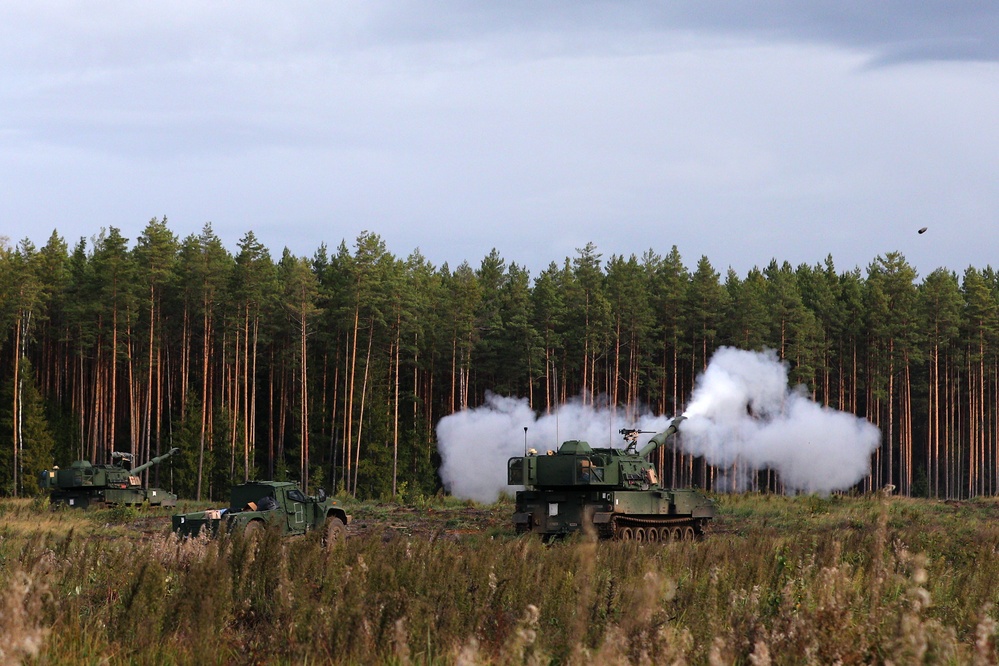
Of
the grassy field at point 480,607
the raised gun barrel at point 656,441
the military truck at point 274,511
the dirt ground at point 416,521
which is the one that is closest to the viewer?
the grassy field at point 480,607

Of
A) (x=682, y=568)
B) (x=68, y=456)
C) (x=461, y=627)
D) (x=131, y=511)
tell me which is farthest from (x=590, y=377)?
(x=461, y=627)

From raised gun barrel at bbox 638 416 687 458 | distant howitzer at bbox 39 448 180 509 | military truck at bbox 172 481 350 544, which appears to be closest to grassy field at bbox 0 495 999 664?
military truck at bbox 172 481 350 544

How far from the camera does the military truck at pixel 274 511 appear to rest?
22734 millimetres

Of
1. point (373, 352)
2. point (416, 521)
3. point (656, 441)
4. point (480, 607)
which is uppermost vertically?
point (373, 352)

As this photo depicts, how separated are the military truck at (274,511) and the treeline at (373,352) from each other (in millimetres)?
34294

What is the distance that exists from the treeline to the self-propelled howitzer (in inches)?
1292

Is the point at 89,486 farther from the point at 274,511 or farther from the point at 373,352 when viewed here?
the point at 373,352

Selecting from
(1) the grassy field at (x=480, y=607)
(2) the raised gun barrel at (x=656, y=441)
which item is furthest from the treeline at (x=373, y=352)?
(1) the grassy field at (x=480, y=607)

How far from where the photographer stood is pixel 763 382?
48.5 m

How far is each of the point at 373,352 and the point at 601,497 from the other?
138 feet

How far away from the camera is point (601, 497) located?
26.7m

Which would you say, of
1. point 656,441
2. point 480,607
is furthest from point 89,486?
point 480,607

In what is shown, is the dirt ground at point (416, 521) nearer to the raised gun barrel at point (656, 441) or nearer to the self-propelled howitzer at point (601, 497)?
the self-propelled howitzer at point (601, 497)

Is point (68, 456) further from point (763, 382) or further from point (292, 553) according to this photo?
point (292, 553)
